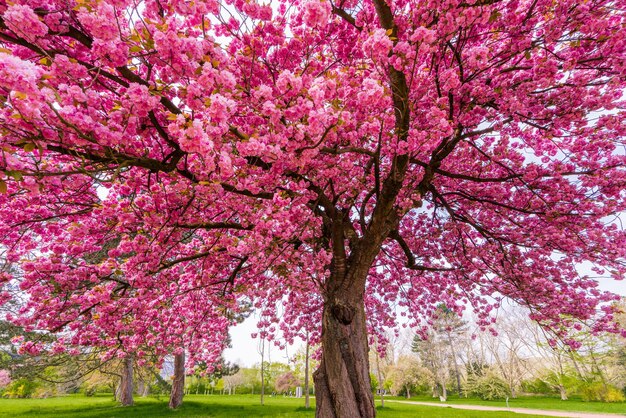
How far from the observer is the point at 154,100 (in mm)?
2939

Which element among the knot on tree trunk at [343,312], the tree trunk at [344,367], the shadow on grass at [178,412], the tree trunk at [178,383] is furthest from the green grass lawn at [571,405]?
the tree trunk at [178,383]

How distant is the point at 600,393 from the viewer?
82.1ft

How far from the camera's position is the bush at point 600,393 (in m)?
24.4

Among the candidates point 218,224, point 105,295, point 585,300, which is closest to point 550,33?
point 218,224

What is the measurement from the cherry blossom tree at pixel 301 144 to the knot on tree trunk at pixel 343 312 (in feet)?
0.18

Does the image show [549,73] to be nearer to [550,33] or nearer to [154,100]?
[550,33]

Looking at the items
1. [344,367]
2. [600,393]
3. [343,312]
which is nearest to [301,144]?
[343,312]

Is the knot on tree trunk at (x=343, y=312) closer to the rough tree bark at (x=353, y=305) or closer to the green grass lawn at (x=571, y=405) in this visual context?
the rough tree bark at (x=353, y=305)

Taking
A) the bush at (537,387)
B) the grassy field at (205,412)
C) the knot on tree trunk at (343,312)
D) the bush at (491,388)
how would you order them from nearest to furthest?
the knot on tree trunk at (343,312) → the grassy field at (205,412) → the bush at (491,388) → the bush at (537,387)

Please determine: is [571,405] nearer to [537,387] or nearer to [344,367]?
[537,387]

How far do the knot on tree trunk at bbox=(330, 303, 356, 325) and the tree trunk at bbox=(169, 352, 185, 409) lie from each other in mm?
12342

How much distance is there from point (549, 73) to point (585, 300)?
21.7 ft

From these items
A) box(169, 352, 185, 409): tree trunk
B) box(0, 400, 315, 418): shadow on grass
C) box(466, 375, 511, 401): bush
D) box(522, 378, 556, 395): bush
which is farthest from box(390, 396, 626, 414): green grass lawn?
box(169, 352, 185, 409): tree trunk

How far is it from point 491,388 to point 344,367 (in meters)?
32.4
